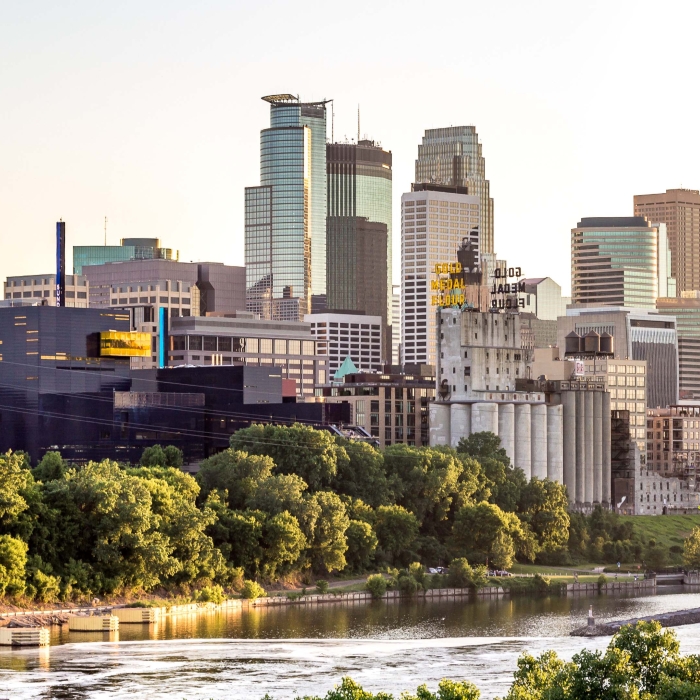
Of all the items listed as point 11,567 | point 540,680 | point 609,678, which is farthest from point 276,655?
point 609,678

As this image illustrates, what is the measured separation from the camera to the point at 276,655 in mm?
160250

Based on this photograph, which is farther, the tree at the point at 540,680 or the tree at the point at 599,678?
the tree at the point at 599,678

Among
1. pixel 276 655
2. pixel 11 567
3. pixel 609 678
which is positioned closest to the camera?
pixel 609 678

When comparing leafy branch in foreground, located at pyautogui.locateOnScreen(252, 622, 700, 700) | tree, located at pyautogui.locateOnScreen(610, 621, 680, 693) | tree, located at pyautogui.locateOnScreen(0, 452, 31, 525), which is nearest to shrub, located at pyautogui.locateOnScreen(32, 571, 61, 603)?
tree, located at pyautogui.locateOnScreen(0, 452, 31, 525)

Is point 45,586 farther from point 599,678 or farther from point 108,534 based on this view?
point 599,678

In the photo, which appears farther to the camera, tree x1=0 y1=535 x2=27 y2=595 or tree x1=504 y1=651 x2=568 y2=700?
tree x1=0 y1=535 x2=27 y2=595

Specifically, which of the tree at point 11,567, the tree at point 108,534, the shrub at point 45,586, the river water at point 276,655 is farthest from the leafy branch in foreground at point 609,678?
the tree at point 108,534

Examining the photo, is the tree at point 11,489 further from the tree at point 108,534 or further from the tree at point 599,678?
the tree at point 599,678

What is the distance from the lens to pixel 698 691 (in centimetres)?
10188

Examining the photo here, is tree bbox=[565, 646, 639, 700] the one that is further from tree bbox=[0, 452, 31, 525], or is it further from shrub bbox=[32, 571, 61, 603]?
tree bbox=[0, 452, 31, 525]

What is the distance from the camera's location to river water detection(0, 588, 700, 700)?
462 ft

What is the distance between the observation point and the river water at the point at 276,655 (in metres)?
141

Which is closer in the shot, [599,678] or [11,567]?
[599,678]

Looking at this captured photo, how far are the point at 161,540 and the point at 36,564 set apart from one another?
15.8 m
